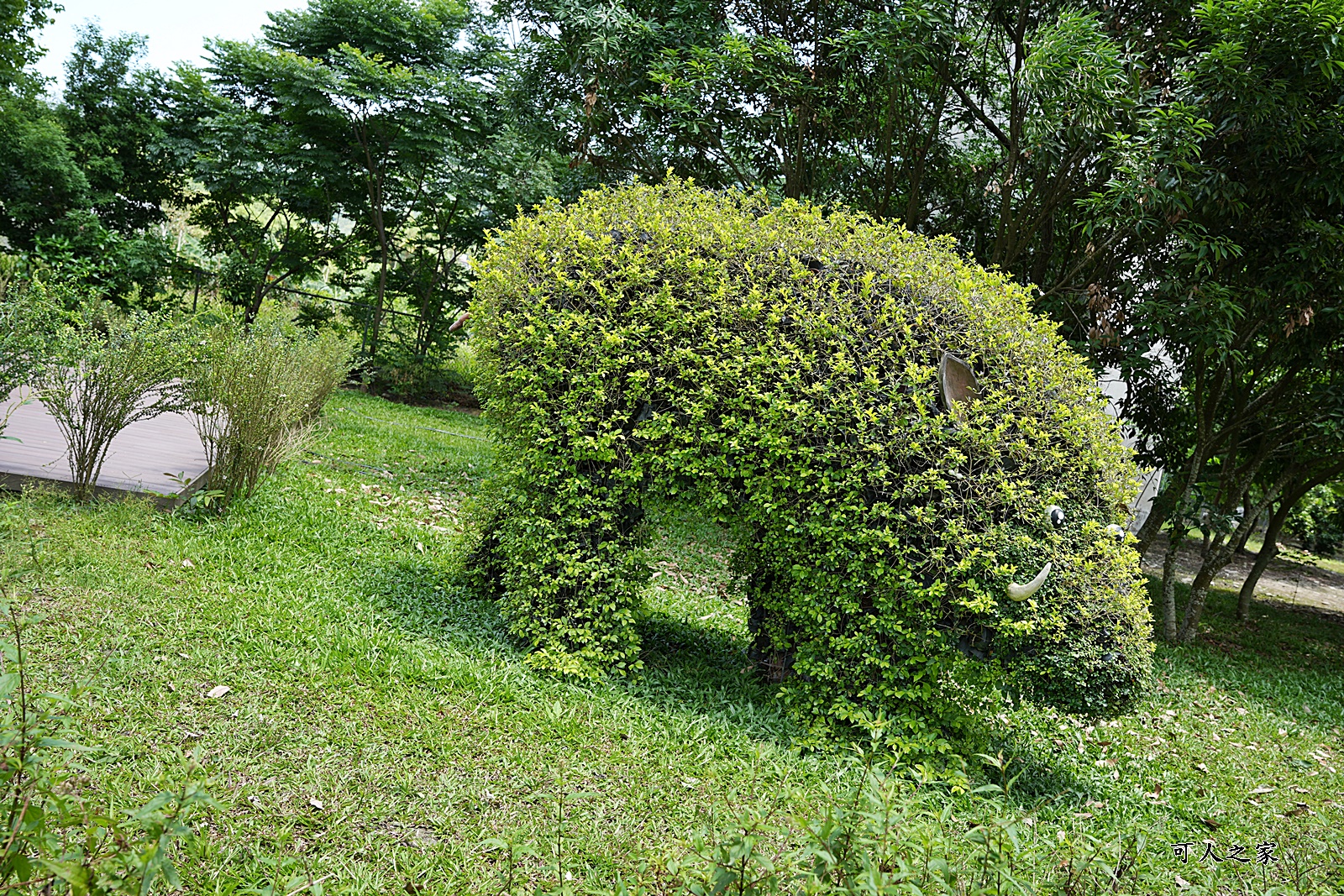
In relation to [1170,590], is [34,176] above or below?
above

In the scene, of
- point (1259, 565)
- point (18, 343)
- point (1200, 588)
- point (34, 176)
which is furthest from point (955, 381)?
point (34, 176)

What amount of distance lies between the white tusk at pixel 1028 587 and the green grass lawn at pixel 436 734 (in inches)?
41.4

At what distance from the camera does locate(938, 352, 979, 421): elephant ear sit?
13.8 feet

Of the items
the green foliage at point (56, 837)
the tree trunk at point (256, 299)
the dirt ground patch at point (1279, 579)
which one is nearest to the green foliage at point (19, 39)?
the tree trunk at point (256, 299)

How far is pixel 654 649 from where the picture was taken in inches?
216

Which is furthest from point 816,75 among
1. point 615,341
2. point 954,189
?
point 615,341

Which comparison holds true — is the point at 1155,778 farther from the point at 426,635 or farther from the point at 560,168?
the point at 560,168

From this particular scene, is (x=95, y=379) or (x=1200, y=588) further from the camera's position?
(x=1200, y=588)

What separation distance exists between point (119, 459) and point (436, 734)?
5188 mm

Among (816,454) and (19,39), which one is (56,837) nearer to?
(816,454)

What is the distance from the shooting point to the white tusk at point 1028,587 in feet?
12.5

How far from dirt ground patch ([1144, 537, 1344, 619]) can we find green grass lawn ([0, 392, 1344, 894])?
9.17m

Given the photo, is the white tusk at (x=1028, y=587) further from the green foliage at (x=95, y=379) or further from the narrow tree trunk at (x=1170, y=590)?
the narrow tree trunk at (x=1170, y=590)

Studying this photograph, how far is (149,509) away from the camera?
586 centimetres
